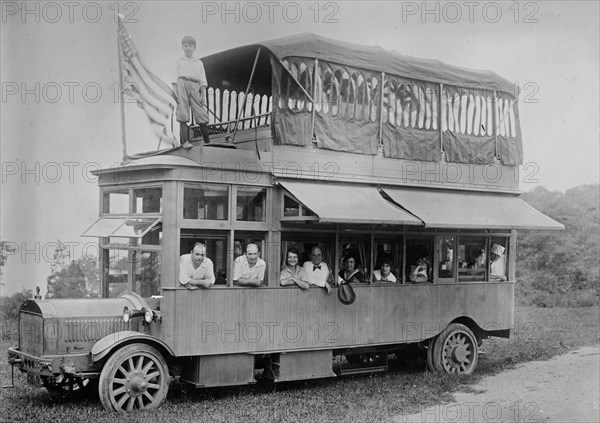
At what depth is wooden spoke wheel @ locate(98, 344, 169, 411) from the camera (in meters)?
8.69

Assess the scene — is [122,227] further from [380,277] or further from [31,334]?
[380,277]

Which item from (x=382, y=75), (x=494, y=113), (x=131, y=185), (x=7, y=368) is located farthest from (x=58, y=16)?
(x=494, y=113)

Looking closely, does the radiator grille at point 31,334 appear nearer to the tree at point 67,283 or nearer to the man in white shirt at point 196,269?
the man in white shirt at point 196,269

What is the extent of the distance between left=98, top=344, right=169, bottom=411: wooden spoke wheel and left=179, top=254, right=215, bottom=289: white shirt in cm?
97

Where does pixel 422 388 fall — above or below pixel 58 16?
below

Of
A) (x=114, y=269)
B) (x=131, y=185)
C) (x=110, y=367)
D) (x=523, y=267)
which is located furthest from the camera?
(x=523, y=267)

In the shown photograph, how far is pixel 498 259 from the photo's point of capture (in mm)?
13094

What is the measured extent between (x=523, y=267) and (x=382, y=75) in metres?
18.1

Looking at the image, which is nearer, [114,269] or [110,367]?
[110,367]

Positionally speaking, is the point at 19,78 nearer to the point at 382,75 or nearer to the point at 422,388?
the point at 382,75

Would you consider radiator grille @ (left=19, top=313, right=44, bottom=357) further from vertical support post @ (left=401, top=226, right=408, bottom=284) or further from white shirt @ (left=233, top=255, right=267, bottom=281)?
vertical support post @ (left=401, top=226, right=408, bottom=284)

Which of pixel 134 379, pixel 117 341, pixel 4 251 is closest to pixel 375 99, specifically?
pixel 117 341

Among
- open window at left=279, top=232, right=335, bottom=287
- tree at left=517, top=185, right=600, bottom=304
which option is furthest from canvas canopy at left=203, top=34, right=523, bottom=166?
tree at left=517, top=185, right=600, bottom=304

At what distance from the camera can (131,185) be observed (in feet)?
33.3
